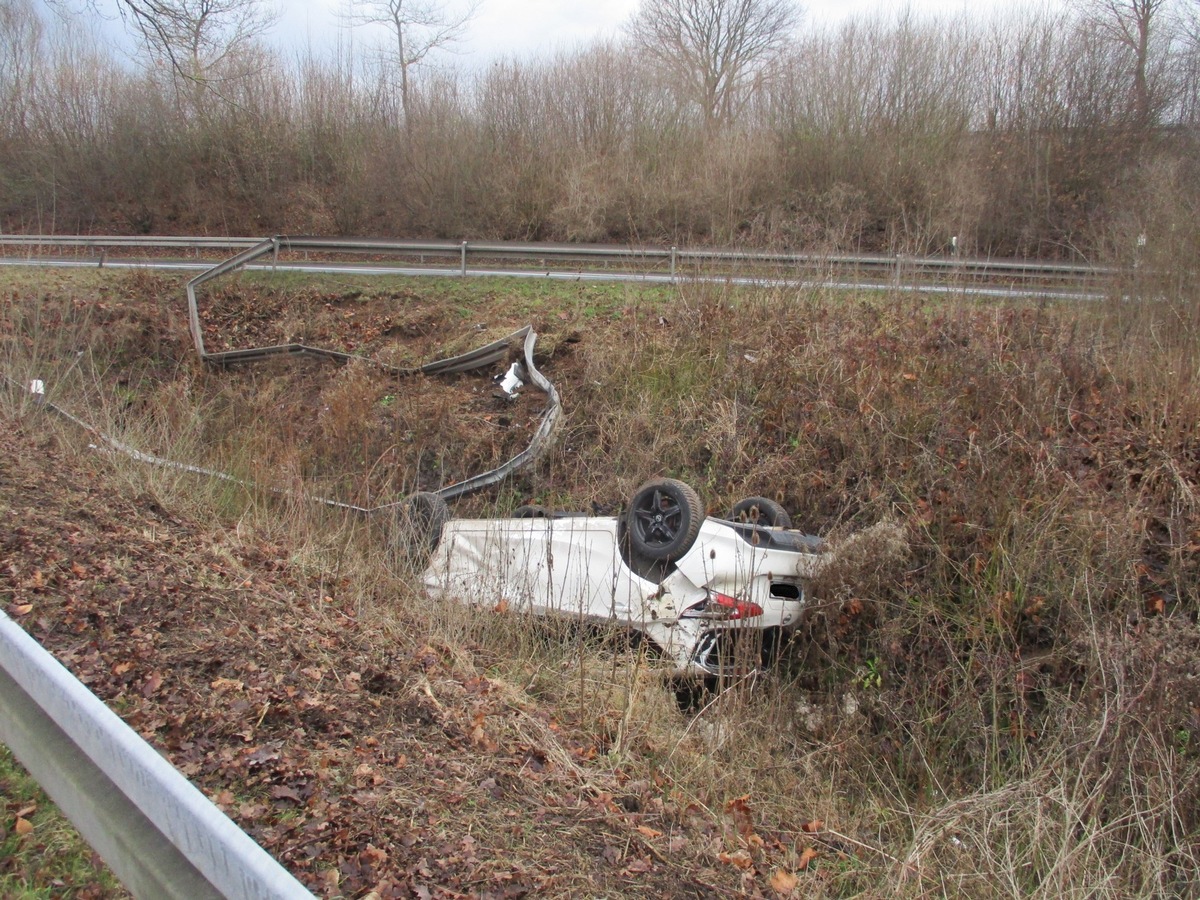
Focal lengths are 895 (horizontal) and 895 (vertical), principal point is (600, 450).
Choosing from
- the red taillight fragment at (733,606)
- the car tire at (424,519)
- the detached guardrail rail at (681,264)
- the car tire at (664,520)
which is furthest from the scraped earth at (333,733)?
the detached guardrail rail at (681,264)

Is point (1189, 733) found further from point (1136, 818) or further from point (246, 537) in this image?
point (246, 537)

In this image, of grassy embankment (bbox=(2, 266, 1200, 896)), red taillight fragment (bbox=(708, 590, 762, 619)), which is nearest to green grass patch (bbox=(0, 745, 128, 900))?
grassy embankment (bbox=(2, 266, 1200, 896))

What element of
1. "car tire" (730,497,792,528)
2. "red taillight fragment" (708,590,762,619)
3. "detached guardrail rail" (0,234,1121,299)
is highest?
"detached guardrail rail" (0,234,1121,299)

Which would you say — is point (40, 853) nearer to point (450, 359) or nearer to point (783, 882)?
point (783, 882)

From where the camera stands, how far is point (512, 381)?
12500 millimetres

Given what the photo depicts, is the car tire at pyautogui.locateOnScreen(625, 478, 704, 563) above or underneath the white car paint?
above

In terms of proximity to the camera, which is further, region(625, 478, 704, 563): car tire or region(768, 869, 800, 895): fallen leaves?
region(625, 478, 704, 563): car tire

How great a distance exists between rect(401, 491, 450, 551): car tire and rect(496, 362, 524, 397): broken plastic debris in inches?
142

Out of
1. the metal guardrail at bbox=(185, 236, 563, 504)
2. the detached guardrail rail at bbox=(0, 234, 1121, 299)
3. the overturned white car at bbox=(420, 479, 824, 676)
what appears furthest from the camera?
the detached guardrail rail at bbox=(0, 234, 1121, 299)

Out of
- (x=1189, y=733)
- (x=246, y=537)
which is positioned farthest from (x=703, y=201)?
(x=1189, y=733)

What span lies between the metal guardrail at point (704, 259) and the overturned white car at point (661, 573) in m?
5.89

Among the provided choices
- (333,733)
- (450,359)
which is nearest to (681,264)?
(450,359)

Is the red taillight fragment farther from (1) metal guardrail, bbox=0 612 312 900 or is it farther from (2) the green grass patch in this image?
(1) metal guardrail, bbox=0 612 312 900

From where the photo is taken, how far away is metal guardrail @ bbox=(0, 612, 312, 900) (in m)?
2.01
